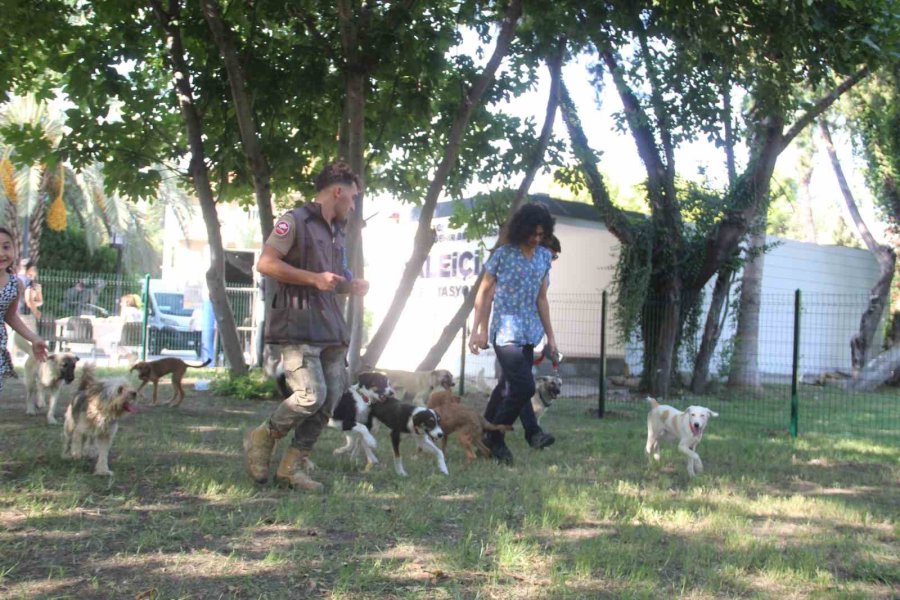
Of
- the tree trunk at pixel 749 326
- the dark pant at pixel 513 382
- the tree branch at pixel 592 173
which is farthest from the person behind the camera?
the tree trunk at pixel 749 326

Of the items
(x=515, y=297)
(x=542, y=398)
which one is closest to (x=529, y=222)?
(x=515, y=297)

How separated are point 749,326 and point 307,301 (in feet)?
42.6

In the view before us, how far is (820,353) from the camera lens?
18016 mm

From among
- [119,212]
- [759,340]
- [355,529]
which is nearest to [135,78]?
[355,529]

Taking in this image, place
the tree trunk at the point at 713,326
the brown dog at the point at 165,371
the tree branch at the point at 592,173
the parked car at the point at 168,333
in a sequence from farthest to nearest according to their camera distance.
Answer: the parked car at the point at 168,333, the tree trunk at the point at 713,326, the tree branch at the point at 592,173, the brown dog at the point at 165,371

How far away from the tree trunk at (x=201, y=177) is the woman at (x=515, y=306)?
17.3ft

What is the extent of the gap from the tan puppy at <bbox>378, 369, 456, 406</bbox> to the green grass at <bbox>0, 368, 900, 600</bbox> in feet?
8.61

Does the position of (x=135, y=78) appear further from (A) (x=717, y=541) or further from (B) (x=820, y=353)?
→ (B) (x=820, y=353)

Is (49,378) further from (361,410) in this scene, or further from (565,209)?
(565,209)

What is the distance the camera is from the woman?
6379mm

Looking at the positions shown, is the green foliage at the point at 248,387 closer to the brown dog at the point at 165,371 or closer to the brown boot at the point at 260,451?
the brown dog at the point at 165,371

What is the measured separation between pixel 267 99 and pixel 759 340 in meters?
11.2

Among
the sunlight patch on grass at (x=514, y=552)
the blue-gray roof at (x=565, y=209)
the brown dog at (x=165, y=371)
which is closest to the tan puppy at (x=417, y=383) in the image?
the brown dog at (x=165, y=371)

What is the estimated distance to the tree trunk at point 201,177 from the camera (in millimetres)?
9859
